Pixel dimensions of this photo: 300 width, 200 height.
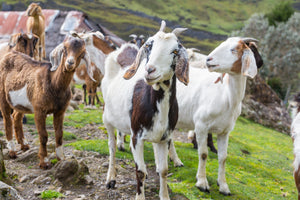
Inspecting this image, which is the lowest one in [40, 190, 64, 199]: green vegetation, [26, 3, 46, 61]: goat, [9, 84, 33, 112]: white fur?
[40, 190, 64, 199]: green vegetation

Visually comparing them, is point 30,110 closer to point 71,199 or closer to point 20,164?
point 20,164

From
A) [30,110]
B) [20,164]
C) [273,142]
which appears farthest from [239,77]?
[273,142]

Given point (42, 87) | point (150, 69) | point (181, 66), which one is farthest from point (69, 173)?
point (181, 66)

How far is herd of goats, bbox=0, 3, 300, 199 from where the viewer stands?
16.4 feet

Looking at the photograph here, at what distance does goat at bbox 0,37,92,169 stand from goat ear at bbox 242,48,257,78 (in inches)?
133

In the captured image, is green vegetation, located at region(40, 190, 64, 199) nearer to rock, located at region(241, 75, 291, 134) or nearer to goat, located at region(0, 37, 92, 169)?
goat, located at region(0, 37, 92, 169)

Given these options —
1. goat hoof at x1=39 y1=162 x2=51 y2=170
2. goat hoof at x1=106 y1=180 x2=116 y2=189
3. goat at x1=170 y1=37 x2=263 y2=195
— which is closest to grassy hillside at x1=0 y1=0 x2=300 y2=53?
goat at x1=170 y1=37 x2=263 y2=195

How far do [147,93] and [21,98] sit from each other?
11.7 ft

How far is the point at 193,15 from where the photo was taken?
77.9 metres

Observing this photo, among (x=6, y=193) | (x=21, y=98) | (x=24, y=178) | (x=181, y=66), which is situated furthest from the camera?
(x=21, y=98)

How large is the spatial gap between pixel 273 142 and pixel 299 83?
115ft

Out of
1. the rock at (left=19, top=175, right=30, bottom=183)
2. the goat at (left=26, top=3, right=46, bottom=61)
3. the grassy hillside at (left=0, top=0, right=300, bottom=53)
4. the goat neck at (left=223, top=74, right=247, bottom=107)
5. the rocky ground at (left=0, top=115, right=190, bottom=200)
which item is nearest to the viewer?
the rocky ground at (left=0, top=115, right=190, bottom=200)

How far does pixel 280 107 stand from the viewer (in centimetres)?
2353

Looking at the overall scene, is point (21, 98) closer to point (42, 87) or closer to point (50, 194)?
point (42, 87)
